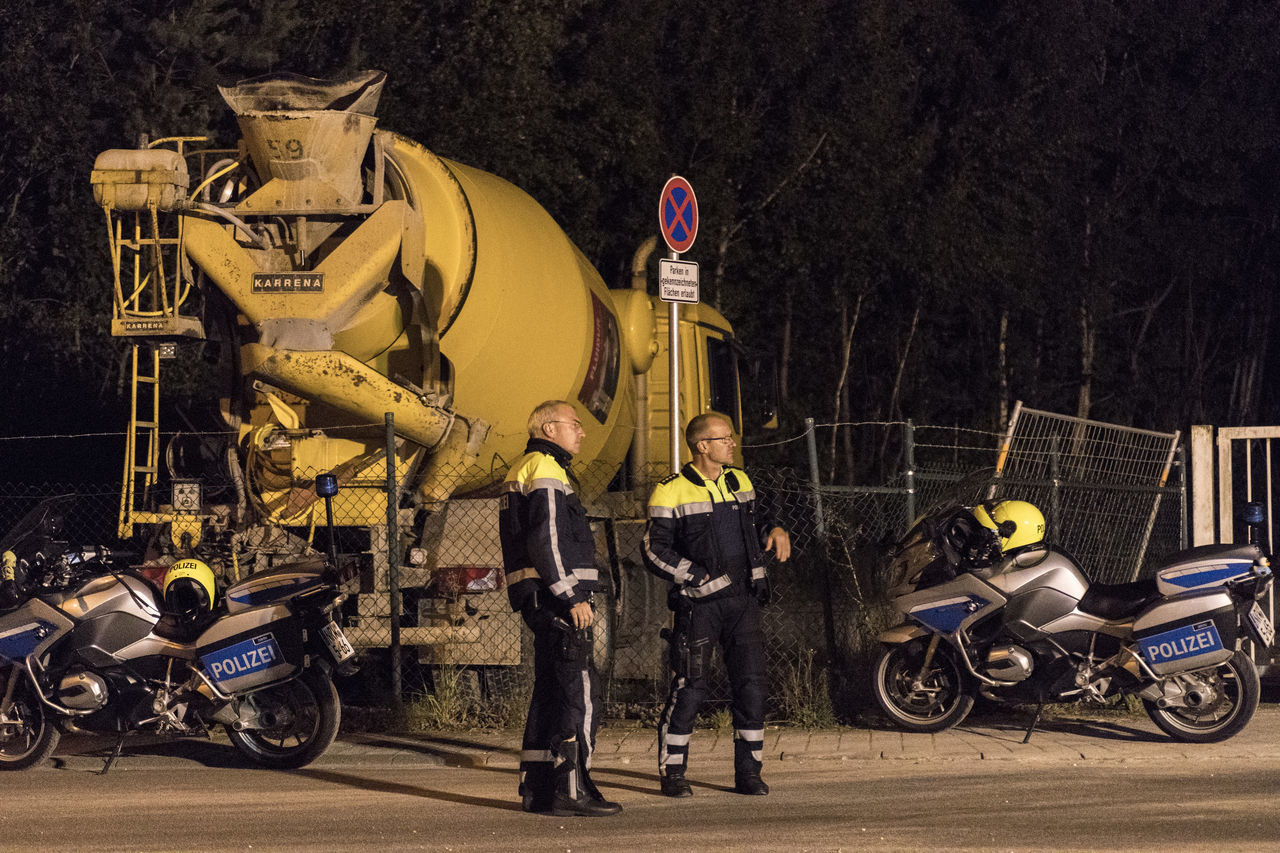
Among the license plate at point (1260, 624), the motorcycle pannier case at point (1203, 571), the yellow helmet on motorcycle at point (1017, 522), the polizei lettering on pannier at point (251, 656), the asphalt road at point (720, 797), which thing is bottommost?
the asphalt road at point (720, 797)

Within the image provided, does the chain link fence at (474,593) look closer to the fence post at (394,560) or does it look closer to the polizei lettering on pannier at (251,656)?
the fence post at (394,560)

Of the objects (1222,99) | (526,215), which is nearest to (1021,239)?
(1222,99)

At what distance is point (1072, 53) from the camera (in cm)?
3145

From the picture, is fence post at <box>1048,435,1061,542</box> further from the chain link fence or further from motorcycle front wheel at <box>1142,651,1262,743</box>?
motorcycle front wheel at <box>1142,651,1262,743</box>

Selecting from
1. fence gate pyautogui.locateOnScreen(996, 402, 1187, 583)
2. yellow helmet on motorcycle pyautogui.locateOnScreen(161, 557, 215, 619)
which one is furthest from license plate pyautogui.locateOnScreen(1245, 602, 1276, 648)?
yellow helmet on motorcycle pyautogui.locateOnScreen(161, 557, 215, 619)

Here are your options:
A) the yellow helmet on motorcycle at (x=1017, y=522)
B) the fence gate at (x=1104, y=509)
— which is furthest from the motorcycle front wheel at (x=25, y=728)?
the fence gate at (x=1104, y=509)

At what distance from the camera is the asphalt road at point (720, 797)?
689 cm

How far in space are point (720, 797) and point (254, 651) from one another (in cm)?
252

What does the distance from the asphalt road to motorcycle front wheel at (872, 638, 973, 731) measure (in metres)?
0.12

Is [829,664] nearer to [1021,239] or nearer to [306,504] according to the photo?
[306,504]

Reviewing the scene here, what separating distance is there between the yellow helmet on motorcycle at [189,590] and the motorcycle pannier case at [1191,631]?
15.9ft

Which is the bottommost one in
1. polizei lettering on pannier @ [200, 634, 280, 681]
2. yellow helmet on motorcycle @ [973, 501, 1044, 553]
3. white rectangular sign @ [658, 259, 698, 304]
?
polizei lettering on pannier @ [200, 634, 280, 681]

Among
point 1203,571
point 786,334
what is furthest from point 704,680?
point 786,334

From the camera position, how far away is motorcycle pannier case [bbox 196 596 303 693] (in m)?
8.66
